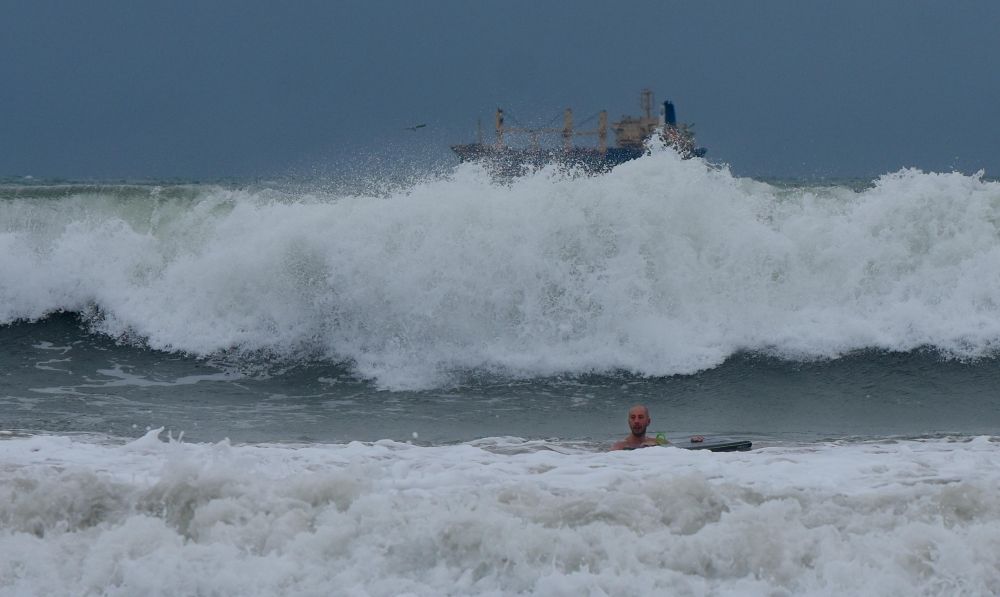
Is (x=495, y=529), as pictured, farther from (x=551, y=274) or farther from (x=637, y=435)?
(x=551, y=274)

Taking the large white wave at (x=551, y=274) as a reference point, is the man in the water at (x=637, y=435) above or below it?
below

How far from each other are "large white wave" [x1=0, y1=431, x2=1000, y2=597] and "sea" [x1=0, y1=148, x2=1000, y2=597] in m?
0.02

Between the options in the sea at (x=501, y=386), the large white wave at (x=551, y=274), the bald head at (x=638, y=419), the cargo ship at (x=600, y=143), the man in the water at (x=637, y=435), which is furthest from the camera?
the cargo ship at (x=600, y=143)

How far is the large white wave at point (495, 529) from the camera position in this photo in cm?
444

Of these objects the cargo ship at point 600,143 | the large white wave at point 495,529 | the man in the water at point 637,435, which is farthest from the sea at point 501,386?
the cargo ship at point 600,143

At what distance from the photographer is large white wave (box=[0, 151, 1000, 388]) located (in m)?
11.2

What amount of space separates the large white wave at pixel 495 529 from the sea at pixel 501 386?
0.06 feet

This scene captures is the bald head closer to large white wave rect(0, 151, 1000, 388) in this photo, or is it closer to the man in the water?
the man in the water

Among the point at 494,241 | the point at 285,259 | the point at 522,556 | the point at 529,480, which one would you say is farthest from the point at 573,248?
the point at 522,556

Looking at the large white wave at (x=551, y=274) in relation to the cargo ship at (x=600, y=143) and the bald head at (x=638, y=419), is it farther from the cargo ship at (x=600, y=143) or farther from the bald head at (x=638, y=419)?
the cargo ship at (x=600, y=143)

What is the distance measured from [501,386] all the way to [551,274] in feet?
6.31

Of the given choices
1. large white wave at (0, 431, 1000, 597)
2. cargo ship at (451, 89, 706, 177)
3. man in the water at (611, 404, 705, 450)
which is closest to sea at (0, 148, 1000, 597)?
large white wave at (0, 431, 1000, 597)

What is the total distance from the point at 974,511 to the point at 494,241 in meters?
7.82

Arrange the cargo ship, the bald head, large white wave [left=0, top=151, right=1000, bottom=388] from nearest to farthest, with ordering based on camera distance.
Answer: the bald head
large white wave [left=0, top=151, right=1000, bottom=388]
the cargo ship
